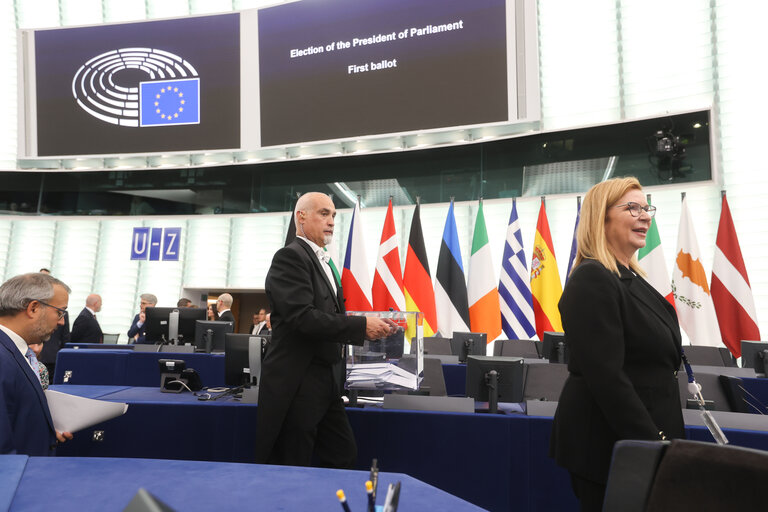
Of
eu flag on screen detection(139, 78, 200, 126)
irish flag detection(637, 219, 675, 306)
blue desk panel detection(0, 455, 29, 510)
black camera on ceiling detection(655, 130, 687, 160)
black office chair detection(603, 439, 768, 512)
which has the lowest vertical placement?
blue desk panel detection(0, 455, 29, 510)

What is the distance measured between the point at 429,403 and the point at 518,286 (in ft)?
15.7

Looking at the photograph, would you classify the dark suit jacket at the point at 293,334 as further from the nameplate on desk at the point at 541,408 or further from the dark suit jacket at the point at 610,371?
the nameplate on desk at the point at 541,408

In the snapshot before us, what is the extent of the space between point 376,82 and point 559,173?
3.64 m

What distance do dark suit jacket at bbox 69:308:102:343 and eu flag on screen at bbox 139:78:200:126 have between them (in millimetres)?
4994

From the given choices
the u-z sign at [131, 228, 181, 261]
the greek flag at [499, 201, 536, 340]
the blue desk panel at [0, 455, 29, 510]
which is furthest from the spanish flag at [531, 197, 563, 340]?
the u-z sign at [131, 228, 181, 261]

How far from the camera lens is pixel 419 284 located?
768cm

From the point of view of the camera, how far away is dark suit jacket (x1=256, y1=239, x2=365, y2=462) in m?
2.08

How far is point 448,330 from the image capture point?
7.47 meters

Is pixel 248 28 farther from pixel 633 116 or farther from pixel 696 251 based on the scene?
pixel 696 251

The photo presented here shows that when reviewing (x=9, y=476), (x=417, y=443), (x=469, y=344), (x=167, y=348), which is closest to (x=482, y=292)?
(x=469, y=344)

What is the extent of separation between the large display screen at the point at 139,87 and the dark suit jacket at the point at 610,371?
32.7ft

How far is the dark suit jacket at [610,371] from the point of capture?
57.4 inches

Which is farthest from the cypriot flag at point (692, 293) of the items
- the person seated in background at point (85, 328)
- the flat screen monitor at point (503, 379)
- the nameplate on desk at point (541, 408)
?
the person seated in background at point (85, 328)

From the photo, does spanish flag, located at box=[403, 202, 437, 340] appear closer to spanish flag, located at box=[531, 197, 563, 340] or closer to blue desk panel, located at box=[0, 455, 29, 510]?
spanish flag, located at box=[531, 197, 563, 340]
